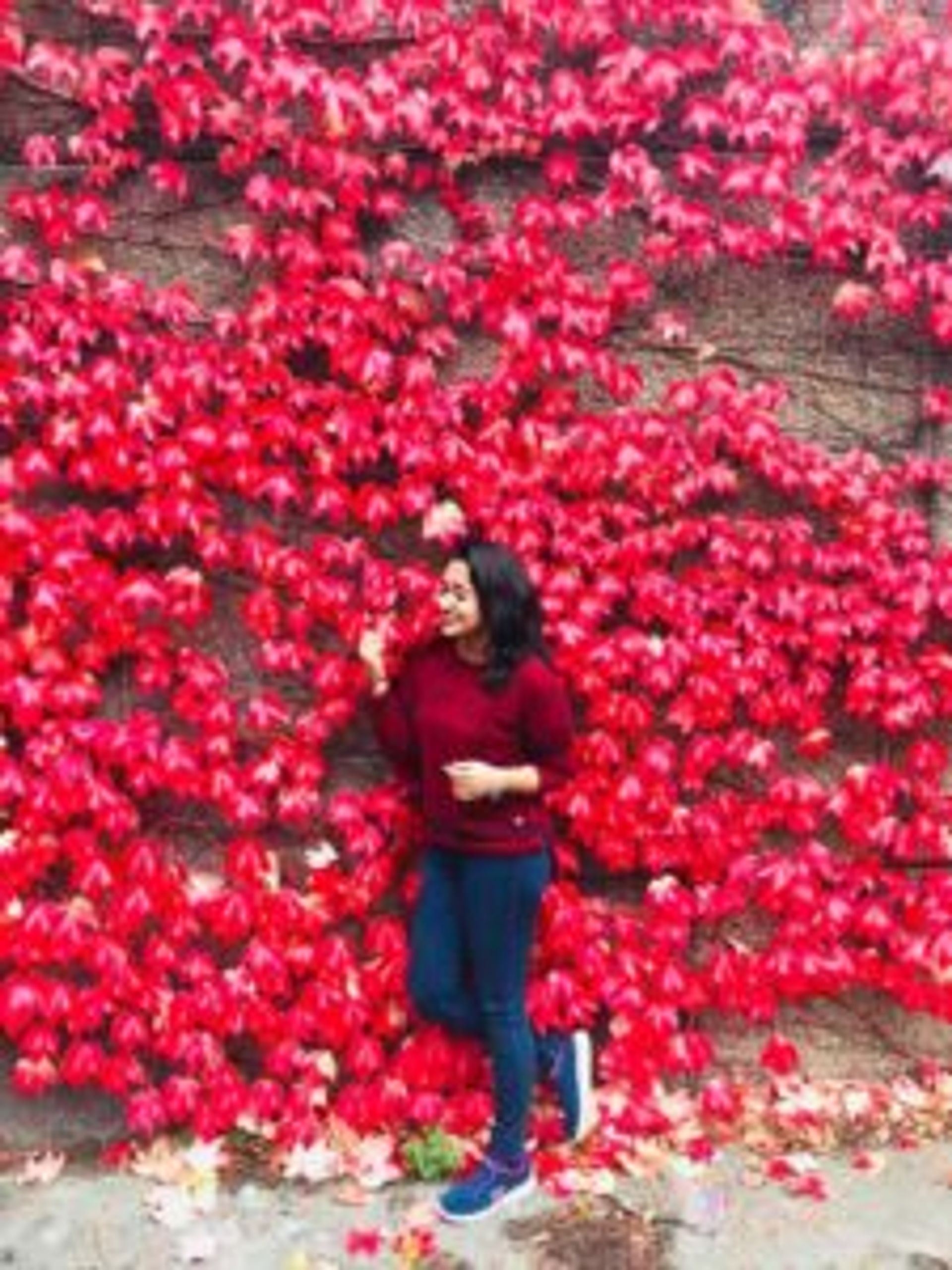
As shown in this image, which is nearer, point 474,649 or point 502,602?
point 502,602

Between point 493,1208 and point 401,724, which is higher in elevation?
point 401,724

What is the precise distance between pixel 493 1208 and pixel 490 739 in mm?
1387

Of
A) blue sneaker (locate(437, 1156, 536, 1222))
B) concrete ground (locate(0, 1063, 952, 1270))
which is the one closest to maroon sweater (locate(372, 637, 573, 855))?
blue sneaker (locate(437, 1156, 536, 1222))

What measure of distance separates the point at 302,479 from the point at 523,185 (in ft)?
3.82

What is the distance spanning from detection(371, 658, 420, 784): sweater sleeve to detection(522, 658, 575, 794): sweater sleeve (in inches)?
14.6

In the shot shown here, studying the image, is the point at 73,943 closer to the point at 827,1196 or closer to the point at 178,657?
Result: the point at 178,657

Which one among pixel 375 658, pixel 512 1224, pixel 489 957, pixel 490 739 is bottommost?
pixel 512 1224

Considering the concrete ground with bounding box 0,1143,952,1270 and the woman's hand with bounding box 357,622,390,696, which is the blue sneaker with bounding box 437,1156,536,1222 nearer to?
the concrete ground with bounding box 0,1143,952,1270

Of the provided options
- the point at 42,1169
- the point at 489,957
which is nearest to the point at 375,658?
the point at 489,957

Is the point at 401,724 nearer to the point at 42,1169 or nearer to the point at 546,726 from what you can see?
the point at 546,726

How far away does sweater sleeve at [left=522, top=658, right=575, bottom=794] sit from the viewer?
13.7 ft

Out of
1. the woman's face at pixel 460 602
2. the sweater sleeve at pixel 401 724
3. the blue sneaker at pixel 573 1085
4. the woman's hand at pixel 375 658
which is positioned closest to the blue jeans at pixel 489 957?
the blue sneaker at pixel 573 1085

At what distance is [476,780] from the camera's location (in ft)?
13.4

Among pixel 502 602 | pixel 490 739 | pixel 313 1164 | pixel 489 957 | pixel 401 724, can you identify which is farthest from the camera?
pixel 313 1164
